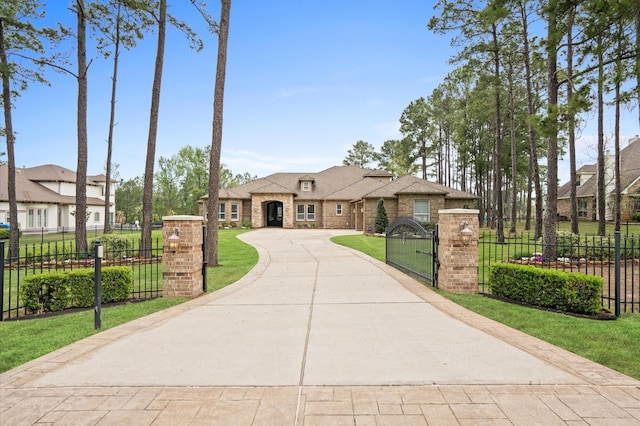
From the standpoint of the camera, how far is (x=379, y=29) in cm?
1488

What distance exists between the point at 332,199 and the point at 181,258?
2746 cm

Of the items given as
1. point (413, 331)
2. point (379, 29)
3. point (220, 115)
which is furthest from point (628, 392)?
point (379, 29)

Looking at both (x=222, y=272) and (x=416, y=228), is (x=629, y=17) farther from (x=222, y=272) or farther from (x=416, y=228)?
(x=222, y=272)

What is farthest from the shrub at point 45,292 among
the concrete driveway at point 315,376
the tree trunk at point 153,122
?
the tree trunk at point 153,122

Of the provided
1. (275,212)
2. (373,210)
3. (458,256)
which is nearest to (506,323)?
(458,256)

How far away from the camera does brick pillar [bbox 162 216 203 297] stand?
285 inches

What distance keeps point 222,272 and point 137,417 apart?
800cm

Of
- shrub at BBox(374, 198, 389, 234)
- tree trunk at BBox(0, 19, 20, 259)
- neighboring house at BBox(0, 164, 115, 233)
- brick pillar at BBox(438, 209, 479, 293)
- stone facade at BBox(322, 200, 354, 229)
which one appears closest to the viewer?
brick pillar at BBox(438, 209, 479, 293)

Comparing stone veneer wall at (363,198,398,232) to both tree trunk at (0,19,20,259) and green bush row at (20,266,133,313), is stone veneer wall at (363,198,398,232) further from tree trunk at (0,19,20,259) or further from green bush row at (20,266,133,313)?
green bush row at (20,266,133,313)

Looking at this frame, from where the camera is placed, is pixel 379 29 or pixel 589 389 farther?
Answer: pixel 379 29

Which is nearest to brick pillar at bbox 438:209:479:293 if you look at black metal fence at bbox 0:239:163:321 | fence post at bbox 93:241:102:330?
black metal fence at bbox 0:239:163:321

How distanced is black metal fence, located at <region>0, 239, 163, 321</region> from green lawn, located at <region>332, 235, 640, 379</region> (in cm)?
608

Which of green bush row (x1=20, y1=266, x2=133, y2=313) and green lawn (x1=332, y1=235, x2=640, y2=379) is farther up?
green bush row (x1=20, y1=266, x2=133, y2=313)

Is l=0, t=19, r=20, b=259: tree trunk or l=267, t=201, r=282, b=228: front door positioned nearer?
l=0, t=19, r=20, b=259: tree trunk
